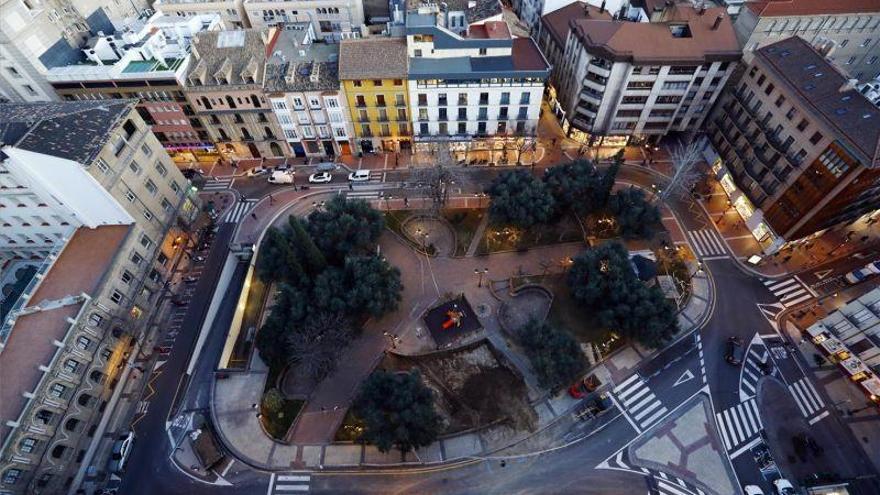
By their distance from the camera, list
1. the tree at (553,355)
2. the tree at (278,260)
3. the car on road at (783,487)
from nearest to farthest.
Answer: the car on road at (783,487)
the tree at (553,355)
the tree at (278,260)

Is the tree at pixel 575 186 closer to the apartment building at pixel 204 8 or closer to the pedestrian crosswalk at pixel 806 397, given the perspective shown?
the pedestrian crosswalk at pixel 806 397

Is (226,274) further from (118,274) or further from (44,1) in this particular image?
(44,1)

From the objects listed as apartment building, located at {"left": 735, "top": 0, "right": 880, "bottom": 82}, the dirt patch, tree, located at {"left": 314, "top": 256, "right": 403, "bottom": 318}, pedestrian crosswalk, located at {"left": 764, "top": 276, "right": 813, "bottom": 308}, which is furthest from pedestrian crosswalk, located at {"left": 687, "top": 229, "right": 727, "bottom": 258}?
tree, located at {"left": 314, "top": 256, "right": 403, "bottom": 318}

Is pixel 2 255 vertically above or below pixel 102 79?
below

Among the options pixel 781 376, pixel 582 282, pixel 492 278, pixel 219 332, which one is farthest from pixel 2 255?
pixel 781 376

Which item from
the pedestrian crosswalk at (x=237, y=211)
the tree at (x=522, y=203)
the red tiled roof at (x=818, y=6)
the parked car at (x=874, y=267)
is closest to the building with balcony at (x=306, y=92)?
the pedestrian crosswalk at (x=237, y=211)
